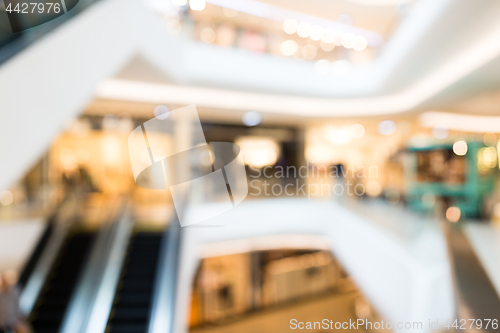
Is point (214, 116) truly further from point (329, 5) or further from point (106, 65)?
point (106, 65)

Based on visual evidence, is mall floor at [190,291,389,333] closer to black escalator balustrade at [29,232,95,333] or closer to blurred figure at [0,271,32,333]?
black escalator balustrade at [29,232,95,333]

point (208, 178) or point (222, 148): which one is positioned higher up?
point (222, 148)

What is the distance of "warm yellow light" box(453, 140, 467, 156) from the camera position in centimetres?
535

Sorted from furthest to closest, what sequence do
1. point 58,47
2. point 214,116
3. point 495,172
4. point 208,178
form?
1. point 214,116
2. point 208,178
3. point 495,172
4. point 58,47

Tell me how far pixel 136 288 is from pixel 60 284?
1.11 metres

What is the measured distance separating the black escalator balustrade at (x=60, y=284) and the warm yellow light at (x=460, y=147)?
6.93 meters

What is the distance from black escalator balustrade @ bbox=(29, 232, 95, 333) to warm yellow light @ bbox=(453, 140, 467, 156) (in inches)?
273

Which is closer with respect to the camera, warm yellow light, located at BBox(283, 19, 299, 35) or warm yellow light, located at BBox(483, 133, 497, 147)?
warm yellow light, located at BBox(483, 133, 497, 147)

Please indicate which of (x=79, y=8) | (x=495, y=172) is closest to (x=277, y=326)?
(x=495, y=172)

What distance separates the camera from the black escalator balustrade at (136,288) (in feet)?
12.3

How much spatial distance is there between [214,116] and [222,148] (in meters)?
1.30

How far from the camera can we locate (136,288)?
4.11 m

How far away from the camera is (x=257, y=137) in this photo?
10734 millimetres

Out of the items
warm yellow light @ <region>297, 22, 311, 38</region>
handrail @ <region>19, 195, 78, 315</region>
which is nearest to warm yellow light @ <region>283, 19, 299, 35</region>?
warm yellow light @ <region>297, 22, 311, 38</region>
